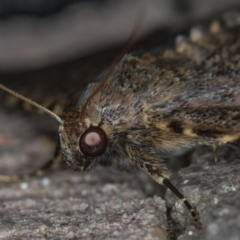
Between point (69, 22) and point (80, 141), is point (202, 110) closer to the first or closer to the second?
point (80, 141)

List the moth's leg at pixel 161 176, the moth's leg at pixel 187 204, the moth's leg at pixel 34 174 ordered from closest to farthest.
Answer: the moth's leg at pixel 187 204 < the moth's leg at pixel 161 176 < the moth's leg at pixel 34 174

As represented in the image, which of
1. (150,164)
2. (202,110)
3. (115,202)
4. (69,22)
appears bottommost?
(115,202)

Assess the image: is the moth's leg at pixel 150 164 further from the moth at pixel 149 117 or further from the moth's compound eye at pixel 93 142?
the moth's compound eye at pixel 93 142

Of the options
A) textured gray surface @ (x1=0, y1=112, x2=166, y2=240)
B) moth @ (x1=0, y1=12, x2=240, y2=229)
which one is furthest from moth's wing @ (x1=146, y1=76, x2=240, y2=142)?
textured gray surface @ (x1=0, y1=112, x2=166, y2=240)

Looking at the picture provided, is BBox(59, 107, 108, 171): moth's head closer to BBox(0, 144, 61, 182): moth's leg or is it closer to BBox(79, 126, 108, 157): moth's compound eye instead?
BBox(79, 126, 108, 157): moth's compound eye

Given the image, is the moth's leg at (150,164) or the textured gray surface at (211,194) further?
the moth's leg at (150,164)

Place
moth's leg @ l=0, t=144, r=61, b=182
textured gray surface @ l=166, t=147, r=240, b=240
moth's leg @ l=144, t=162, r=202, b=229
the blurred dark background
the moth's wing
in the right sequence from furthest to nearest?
the blurred dark background, moth's leg @ l=0, t=144, r=61, b=182, the moth's wing, moth's leg @ l=144, t=162, r=202, b=229, textured gray surface @ l=166, t=147, r=240, b=240

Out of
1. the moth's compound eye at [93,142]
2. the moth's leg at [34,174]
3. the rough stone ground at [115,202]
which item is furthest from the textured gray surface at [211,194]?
the moth's leg at [34,174]

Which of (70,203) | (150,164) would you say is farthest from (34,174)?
(150,164)
